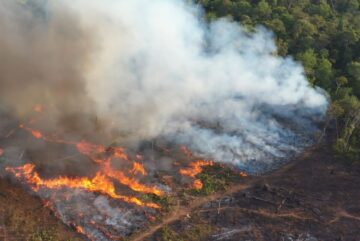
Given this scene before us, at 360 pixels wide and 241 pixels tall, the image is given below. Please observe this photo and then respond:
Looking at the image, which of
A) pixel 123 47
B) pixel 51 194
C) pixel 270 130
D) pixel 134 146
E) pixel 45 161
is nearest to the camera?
pixel 51 194

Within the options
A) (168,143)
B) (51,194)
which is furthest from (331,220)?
(51,194)

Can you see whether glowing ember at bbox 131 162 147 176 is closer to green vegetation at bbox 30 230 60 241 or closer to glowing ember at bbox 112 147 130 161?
glowing ember at bbox 112 147 130 161

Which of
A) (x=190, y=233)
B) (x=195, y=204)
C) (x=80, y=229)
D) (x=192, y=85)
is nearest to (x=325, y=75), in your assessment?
(x=192, y=85)

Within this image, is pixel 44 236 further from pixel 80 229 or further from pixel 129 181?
pixel 129 181

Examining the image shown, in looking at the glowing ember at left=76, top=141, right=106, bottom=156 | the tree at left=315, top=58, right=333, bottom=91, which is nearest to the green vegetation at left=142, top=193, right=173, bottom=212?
the glowing ember at left=76, top=141, right=106, bottom=156

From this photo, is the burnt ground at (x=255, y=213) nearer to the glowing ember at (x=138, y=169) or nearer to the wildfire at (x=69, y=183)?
the wildfire at (x=69, y=183)

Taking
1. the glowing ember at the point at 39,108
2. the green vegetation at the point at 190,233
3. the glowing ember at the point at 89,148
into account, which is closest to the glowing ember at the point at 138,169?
the glowing ember at the point at 89,148

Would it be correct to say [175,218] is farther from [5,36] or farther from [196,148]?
[5,36]
